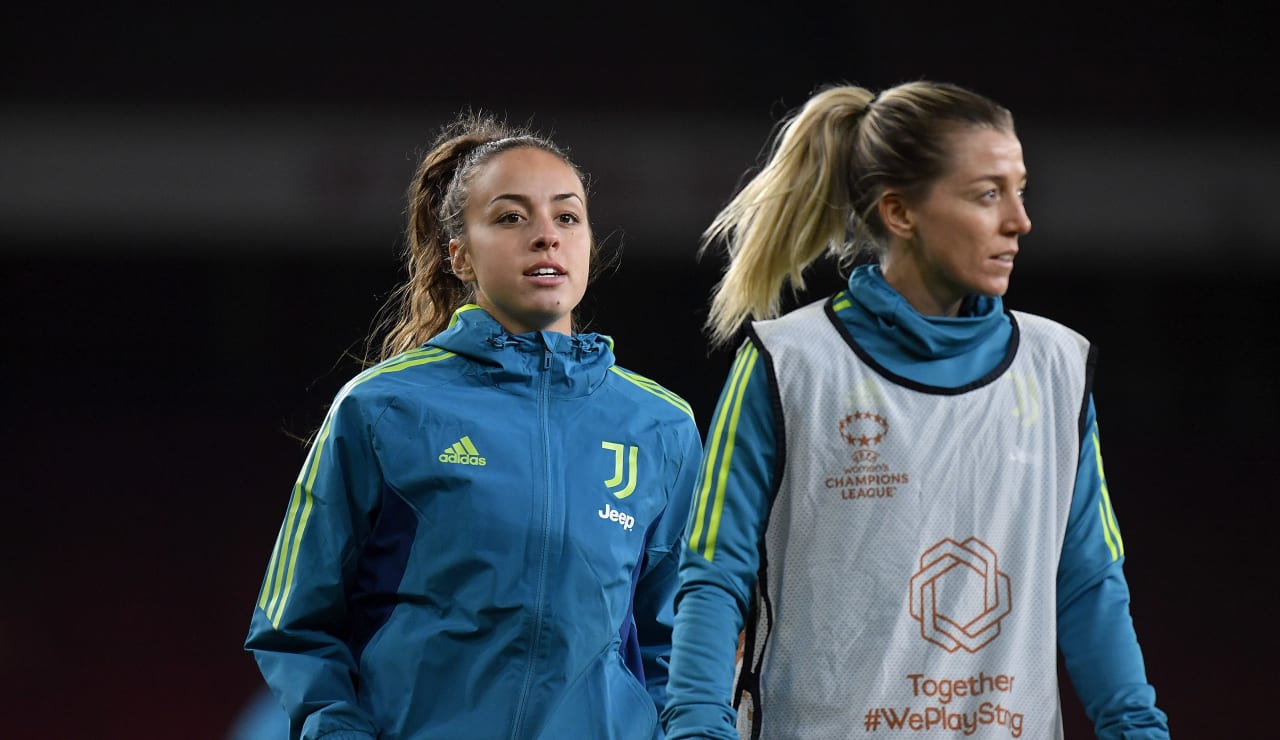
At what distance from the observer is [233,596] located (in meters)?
3.96

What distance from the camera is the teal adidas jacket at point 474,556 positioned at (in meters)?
1.79

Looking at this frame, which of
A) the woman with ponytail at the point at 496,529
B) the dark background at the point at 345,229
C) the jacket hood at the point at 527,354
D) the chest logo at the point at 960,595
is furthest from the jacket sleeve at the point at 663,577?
the dark background at the point at 345,229

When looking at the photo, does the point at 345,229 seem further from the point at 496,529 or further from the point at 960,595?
the point at 960,595

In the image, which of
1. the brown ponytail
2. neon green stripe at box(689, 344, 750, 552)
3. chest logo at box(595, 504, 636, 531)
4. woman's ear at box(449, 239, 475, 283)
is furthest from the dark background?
neon green stripe at box(689, 344, 750, 552)

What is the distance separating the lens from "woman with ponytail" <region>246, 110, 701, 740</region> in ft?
5.87

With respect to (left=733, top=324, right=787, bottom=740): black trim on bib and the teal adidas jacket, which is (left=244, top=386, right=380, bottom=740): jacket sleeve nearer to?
the teal adidas jacket

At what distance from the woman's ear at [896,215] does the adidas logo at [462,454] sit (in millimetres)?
578

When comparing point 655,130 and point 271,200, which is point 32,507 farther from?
point 655,130

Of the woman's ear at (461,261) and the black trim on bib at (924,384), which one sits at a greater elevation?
the woman's ear at (461,261)

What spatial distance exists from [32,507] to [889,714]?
123 inches

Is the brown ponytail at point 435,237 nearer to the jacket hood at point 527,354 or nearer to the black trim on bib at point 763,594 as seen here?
the jacket hood at point 527,354

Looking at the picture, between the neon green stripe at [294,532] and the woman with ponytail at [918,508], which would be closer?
the woman with ponytail at [918,508]

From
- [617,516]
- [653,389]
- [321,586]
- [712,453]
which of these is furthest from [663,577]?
[712,453]

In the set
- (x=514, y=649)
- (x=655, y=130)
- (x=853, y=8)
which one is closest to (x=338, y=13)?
(x=655, y=130)
